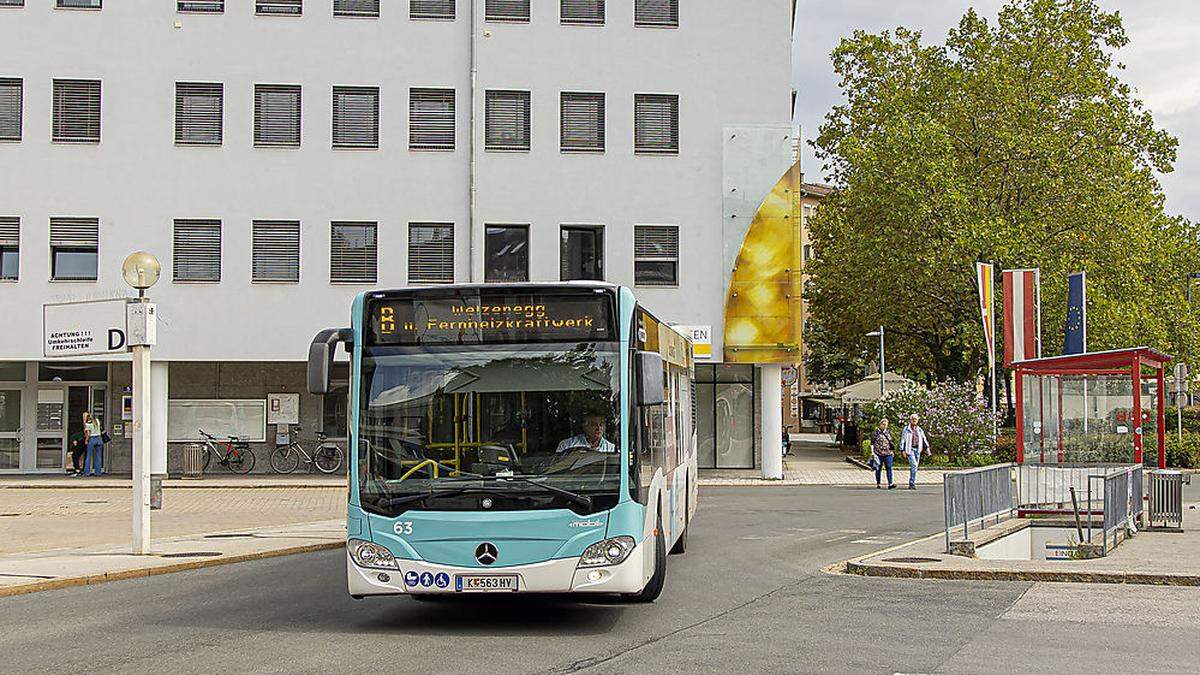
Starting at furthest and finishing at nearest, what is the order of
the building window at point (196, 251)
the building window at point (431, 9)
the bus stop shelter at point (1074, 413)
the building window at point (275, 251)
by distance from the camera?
the building window at point (431, 9) → the building window at point (275, 251) → the building window at point (196, 251) → the bus stop shelter at point (1074, 413)

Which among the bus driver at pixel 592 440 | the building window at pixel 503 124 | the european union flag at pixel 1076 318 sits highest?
the building window at pixel 503 124

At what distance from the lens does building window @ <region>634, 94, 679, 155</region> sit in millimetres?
35938

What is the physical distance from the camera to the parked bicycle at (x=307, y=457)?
3659 centimetres

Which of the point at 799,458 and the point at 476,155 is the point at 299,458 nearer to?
the point at 476,155

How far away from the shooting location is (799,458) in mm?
49375

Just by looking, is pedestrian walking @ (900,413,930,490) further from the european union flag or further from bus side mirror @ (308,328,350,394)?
bus side mirror @ (308,328,350,394)

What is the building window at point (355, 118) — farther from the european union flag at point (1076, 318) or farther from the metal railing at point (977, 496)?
the metal railing at point (977, 496)

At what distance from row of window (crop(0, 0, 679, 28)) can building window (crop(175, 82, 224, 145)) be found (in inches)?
77.7

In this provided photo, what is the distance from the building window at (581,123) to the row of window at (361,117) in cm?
3

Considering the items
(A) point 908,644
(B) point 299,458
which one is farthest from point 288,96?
(A) point 908,644

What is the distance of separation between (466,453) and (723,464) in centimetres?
2772

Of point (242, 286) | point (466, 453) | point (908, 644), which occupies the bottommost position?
point (908, 644)

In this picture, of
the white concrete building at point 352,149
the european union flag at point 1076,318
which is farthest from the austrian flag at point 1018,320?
the white concrete building at point 352,149

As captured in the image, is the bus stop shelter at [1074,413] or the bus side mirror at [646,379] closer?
the bus side mirror at [646,379]
